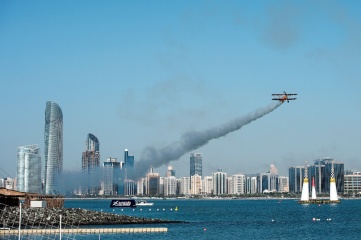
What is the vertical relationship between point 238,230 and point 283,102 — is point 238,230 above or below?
below

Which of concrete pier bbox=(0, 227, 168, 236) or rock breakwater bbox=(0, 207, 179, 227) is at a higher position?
rock breakwater bbox=(0, 207, 179, 227)

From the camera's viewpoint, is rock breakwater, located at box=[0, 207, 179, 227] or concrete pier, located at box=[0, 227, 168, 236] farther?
rock breakwater, located at box=[0, 207, 179, 227]

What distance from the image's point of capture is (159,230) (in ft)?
334

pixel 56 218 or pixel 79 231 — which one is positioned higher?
pixel 56 218

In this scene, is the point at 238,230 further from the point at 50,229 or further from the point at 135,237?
the point at 50,229

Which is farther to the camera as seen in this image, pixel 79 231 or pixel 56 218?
pixel 56 218

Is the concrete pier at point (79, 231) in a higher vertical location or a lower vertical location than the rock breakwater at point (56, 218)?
lower

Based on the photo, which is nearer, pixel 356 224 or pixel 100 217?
pixel 100 217

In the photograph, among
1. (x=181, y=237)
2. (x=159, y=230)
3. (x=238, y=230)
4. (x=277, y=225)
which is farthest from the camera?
(x=277, y=225)

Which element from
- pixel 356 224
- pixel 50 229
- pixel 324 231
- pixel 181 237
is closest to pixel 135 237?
pixel 181 237

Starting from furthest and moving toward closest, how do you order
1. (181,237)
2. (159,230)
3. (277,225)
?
1. (277,225)
2. (159,230)
3. (181,237)

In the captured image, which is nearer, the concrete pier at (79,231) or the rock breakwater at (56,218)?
the concrete pier at (79,231)

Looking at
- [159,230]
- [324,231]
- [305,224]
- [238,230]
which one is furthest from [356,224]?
[159,230]

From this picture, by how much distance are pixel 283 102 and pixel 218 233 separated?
24.5 m
